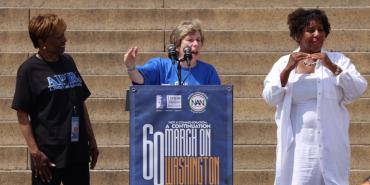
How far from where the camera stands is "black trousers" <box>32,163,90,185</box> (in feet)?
23.4

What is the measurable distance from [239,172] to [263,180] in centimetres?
21

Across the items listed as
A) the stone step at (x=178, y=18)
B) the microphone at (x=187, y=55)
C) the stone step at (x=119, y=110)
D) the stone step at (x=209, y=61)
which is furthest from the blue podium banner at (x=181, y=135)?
the stone step at (x=178, y=18)

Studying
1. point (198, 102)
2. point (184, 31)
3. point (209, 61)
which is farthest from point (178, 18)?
point (198, 102)

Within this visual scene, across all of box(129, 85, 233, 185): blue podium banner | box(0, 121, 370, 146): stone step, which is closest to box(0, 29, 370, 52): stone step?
box(0, 121, 370, 146): stone step

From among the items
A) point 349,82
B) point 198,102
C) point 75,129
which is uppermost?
point 349,82

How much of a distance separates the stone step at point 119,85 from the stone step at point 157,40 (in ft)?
1.95

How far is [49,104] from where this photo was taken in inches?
278

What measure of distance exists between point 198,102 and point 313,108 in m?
0.80

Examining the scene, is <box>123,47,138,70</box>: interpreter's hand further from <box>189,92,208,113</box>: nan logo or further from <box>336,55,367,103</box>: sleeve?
<box>336,55,367,103</box>: sleeve

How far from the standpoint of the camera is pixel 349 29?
1056 cm

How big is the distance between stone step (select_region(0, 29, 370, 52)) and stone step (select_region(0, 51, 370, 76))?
10.1 inches

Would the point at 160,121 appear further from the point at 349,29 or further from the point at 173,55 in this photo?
the point at 349,29

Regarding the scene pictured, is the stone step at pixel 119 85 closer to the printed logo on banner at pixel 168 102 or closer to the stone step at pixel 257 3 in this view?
the stone step at pixel 257 3

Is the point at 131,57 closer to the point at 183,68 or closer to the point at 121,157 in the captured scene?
the point at 183,68
